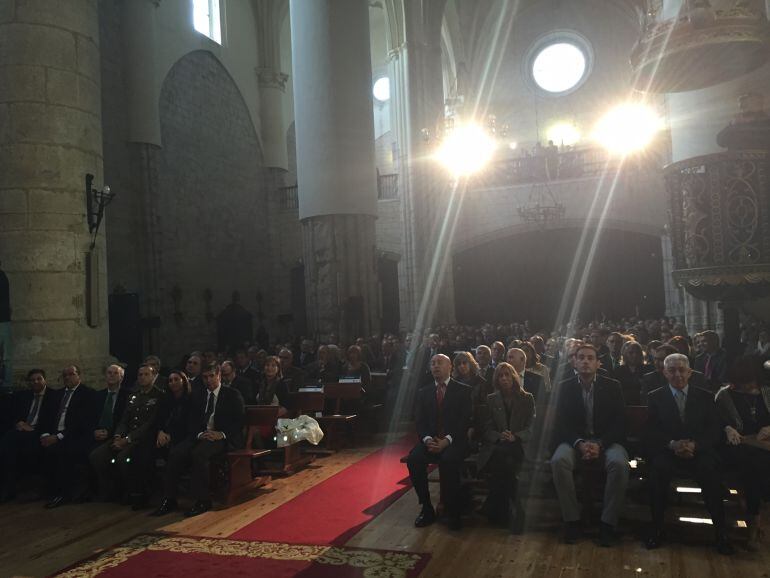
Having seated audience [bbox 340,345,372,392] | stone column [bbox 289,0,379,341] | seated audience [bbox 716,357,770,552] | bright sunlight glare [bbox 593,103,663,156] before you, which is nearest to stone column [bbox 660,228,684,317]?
bright sunlight glare [bbox 593,103,663,156]

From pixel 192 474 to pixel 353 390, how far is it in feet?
9.44

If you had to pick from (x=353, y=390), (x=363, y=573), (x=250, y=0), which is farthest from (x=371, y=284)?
(x=250, y=0)

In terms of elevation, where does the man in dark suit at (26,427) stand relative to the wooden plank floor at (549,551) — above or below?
above

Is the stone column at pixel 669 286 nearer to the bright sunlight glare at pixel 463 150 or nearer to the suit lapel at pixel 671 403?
the bright sunlight glare at pixel 463 150

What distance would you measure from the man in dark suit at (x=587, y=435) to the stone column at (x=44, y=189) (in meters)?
5.65

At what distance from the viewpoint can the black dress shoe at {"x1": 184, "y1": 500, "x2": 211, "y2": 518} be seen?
584 centimetres

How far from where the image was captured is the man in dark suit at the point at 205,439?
600cm

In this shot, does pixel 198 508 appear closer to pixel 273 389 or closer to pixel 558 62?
pixel 273 389

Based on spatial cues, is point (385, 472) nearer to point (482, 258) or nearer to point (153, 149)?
point (153, 149)

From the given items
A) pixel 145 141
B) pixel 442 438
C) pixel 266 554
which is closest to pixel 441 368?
pixel 442 438

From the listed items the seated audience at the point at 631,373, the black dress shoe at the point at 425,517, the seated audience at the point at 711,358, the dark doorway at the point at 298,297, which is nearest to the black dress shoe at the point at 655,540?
the black dress shoe at the point at 425,517

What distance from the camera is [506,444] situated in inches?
209

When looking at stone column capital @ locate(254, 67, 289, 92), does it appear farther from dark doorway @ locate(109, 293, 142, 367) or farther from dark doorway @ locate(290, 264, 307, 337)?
dark doorway @ locate(109, 293, 142, 367)

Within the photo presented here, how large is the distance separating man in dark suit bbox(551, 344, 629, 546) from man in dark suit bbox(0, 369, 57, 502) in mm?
5137
